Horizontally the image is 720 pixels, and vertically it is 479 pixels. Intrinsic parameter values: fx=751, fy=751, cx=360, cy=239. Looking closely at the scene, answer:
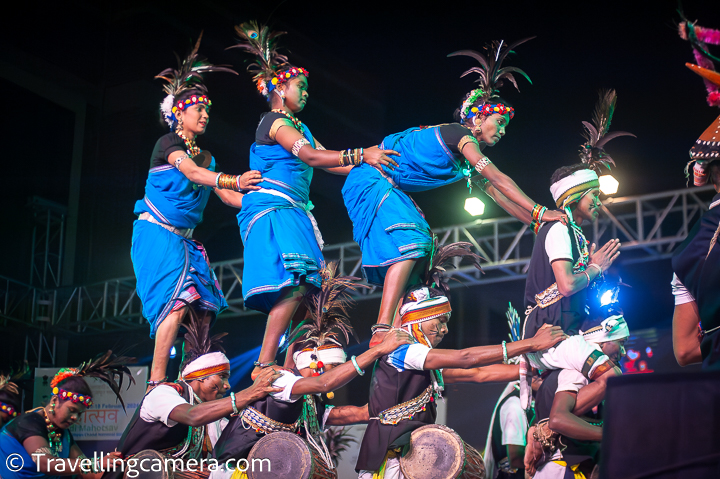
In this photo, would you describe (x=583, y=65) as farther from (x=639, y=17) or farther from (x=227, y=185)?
(x=227, y=185)

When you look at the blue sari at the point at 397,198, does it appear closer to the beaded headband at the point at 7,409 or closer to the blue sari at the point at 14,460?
the blue sari at the point at 14,460

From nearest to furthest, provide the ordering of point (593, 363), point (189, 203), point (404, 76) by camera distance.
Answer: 1. point (593, 363)
2. point (189, 203)
3. point (404, 76)

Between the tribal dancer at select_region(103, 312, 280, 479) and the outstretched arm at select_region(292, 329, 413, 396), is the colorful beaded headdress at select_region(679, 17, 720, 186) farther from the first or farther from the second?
the tribal dancer at select_region(103, 312, 280, 479)

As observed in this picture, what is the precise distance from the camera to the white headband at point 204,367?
4.23 metres

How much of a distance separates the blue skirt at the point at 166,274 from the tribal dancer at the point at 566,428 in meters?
2.03

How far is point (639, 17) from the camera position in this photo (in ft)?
23.7

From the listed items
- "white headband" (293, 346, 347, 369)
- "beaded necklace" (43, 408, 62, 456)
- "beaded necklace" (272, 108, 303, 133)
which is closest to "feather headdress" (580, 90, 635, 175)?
"beaded necklace" (272, 108, 303, 133)

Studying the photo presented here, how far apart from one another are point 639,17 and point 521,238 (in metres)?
2.92

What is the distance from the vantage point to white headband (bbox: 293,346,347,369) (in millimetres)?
4070

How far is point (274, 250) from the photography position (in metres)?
4.08

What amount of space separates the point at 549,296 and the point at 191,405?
1947 mm

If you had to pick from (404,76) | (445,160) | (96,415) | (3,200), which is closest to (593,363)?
(445,160)

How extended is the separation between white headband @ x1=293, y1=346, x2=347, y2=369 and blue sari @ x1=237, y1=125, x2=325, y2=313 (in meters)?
0.35

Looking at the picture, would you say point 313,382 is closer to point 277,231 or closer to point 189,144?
point 277,231
